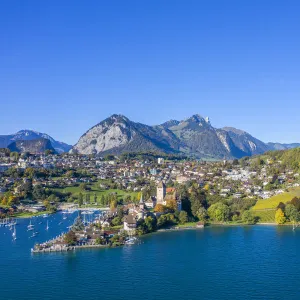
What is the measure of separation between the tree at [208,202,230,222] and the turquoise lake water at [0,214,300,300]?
19.8ft

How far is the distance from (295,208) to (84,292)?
2215 centimetres

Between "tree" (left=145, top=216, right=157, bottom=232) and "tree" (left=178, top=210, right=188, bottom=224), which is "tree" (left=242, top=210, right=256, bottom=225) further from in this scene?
"tree" (left=145, top=216, right=157, bottom=232)

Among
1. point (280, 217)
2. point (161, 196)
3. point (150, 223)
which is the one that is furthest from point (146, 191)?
point (280, 217)

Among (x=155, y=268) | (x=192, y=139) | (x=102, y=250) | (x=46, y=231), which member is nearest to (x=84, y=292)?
(x=155, y=268)

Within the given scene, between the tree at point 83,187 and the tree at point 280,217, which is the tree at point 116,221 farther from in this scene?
the tree at point 83,187

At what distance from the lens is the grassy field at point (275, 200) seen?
39.4 meters

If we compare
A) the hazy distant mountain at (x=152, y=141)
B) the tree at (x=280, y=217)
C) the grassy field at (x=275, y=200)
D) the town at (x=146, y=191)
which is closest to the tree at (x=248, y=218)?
the town at (x=146, y=191)

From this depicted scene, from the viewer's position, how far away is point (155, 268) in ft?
72.2

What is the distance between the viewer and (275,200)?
4075cm

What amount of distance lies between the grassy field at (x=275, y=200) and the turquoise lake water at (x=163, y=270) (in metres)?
9.38

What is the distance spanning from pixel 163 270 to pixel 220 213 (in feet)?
50.8

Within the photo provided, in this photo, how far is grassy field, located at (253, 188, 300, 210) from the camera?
3941 cm

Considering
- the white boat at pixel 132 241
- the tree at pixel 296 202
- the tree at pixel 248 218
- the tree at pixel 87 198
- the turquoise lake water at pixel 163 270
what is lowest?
the turquoise lake water at pixel 163 270

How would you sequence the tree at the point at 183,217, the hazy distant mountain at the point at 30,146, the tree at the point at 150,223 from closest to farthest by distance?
1. the tree at the point at 150,223
2. the tree at the point at 183,217
3. the hazy distant mountain at the point at 30,146
